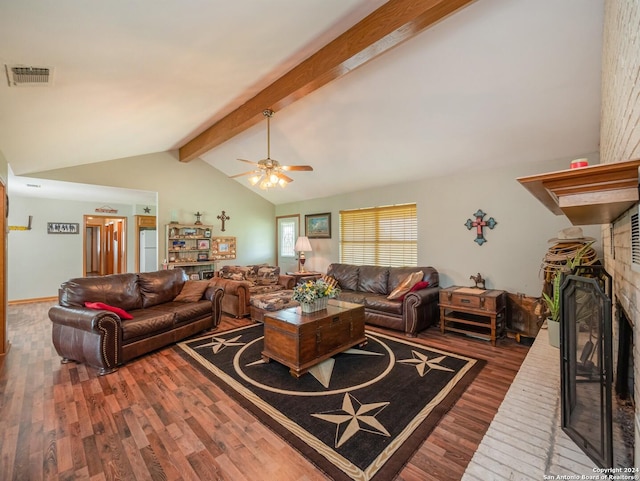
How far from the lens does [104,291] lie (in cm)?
355

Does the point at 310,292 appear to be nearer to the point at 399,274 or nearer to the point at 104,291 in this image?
the point at 399,274

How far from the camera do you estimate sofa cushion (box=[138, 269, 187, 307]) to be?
4.01 m

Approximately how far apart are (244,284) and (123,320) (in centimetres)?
188

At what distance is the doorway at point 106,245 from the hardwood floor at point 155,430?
5184mm

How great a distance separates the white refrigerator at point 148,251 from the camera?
284 inches

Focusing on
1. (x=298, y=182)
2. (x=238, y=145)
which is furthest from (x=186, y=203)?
(x=298, y=182)

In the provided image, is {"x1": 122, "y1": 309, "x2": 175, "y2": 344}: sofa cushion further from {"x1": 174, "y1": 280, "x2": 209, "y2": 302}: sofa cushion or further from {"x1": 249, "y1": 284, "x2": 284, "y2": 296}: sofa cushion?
{"x1": 249, "y1": 284, "x2": 284, "y2": 296}: sofa cushion

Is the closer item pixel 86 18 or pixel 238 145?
pixel 86 18

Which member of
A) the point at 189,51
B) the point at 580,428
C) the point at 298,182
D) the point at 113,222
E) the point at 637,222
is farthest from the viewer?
the point at 113,222

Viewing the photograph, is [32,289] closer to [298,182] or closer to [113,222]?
[113,222]

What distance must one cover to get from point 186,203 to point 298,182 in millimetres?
2502

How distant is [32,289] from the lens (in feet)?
20.5

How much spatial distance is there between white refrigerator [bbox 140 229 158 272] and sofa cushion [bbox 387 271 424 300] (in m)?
6.05

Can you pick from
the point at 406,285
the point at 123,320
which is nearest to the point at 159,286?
the point at 123,320
